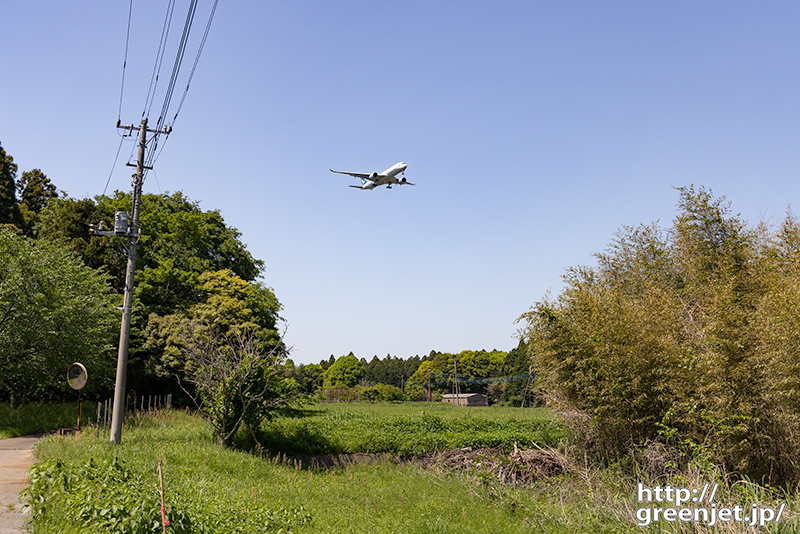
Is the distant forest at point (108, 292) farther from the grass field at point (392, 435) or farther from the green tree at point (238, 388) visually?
the grass field at point (392, 435)

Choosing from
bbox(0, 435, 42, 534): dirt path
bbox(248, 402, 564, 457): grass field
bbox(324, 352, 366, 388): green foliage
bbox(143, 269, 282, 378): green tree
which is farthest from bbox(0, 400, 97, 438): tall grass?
bbox(324, 352, 366, 388): green foliage

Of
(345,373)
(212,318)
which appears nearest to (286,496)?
(212,318)

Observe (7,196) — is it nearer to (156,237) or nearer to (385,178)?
(156,237)

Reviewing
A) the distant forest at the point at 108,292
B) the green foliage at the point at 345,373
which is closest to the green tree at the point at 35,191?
the distant forest at the point at 108,292

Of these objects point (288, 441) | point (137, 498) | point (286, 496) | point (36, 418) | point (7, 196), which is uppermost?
point (7, 196)

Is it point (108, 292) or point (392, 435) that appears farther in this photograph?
point (108, 292)

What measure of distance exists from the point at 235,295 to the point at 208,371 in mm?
12636

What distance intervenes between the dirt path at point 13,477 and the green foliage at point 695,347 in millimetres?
11963

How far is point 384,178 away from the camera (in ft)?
53.1

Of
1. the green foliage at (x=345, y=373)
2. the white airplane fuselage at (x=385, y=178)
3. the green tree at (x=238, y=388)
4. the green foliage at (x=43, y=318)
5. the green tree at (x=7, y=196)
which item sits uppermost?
the green tree at (x=7, y=196)

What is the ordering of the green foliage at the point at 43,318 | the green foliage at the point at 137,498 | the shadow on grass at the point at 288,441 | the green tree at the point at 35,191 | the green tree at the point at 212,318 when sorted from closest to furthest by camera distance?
1. the green foliage at the point at 137,498
2. the shadow on grass at the point at 288,441
3. the green foliage at the point at 43,318
4. the green tree at the point at 212,318
5. the green tree at the point at 35,191

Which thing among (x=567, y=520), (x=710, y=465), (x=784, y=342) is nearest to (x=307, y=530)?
(x=567, y=520)

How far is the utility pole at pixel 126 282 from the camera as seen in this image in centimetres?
1277

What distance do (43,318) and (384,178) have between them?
524 inches
